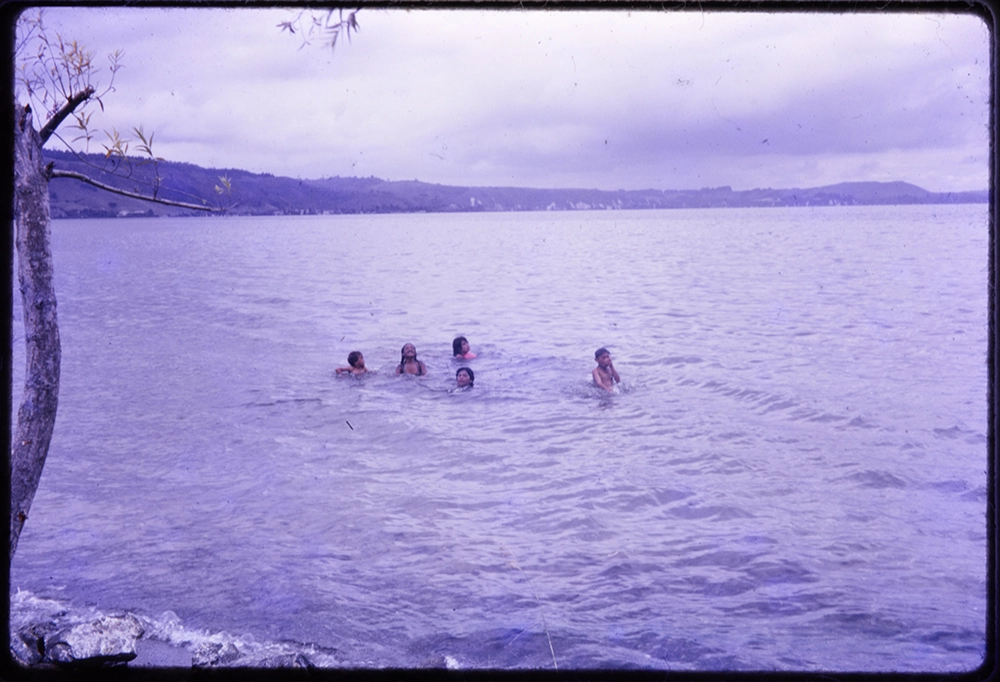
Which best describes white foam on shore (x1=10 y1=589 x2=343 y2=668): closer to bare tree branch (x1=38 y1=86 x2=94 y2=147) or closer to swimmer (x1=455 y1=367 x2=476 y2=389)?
bare tree branch (x1=38 y1=86 x2=94 y2=147)

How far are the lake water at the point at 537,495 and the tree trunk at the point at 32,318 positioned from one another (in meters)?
2.18

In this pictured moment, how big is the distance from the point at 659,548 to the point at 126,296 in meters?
30.3

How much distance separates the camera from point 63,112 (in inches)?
146

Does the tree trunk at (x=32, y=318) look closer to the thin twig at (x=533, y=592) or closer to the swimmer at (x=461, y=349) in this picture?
the thin twig at (x=533, y=592)

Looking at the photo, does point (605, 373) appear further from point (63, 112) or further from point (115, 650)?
point (63, 112)

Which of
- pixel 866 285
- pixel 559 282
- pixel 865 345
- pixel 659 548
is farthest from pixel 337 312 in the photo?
pixel 866 285

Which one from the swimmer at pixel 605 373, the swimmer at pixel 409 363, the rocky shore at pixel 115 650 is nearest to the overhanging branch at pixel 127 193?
the rocky shore at pixel 115 650

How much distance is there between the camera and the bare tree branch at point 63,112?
3666 millimetres

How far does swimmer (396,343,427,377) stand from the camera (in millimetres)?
14100

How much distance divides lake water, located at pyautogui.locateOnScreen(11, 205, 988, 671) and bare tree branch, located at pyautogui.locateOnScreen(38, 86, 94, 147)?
3769 millimetres

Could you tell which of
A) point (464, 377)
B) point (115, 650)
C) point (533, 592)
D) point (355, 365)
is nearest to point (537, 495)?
point (533, 592)

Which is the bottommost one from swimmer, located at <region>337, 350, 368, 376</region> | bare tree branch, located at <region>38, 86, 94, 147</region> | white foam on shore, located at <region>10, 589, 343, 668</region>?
white foam on shore, located at <region>10, 589, 343, 668</region>

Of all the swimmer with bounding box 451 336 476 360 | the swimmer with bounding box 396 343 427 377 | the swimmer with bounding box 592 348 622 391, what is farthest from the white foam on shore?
the swimmer with bounding box 451 336 476 360

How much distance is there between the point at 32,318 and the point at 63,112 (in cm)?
112
